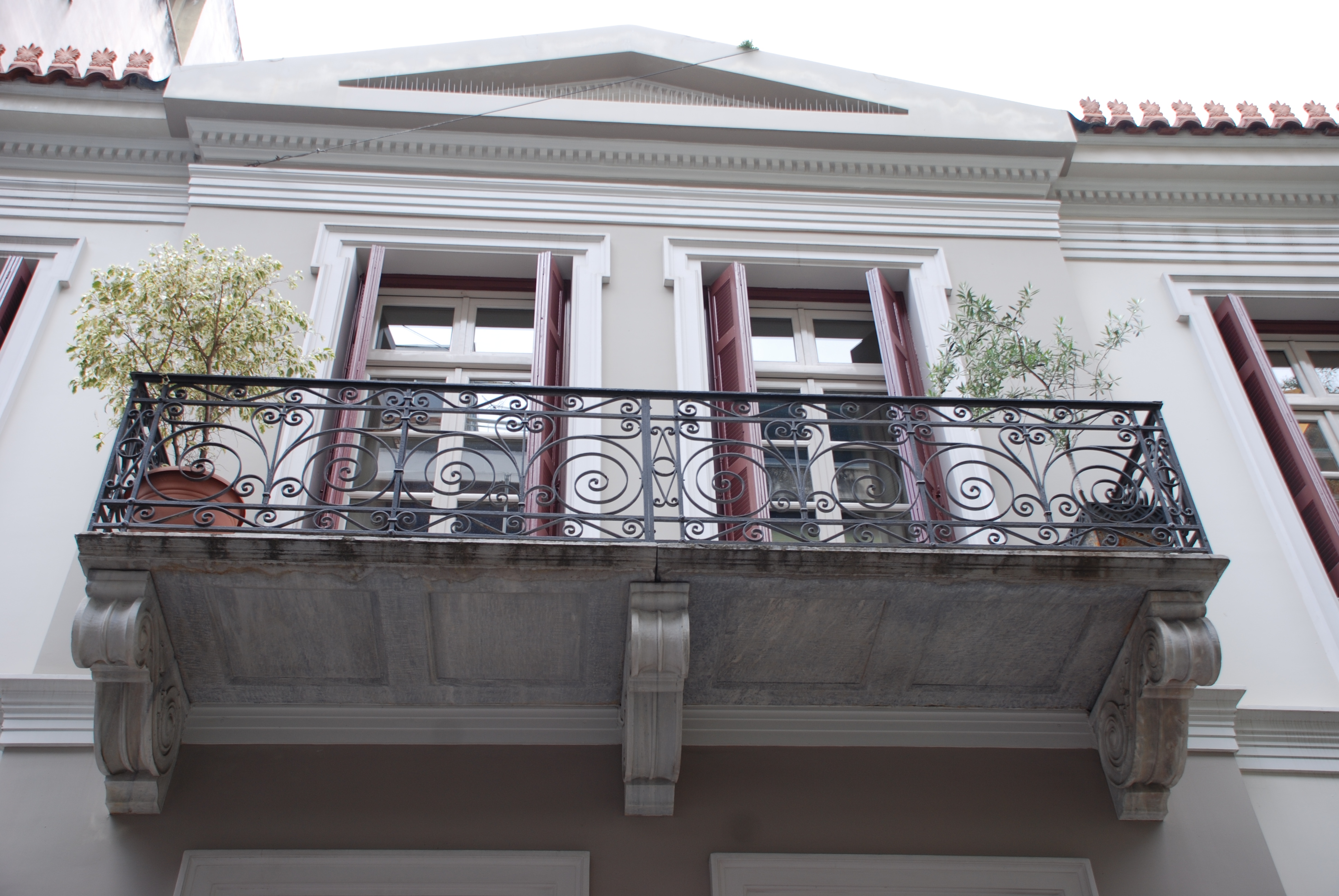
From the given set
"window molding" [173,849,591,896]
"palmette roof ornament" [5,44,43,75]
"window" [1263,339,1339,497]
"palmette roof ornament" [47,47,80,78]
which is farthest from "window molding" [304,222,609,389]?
"window" [1263,339,1339,497]

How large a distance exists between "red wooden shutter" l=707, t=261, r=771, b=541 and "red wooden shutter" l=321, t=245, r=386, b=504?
209 cm

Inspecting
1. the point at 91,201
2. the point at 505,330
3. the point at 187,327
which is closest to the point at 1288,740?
the point at 505,330

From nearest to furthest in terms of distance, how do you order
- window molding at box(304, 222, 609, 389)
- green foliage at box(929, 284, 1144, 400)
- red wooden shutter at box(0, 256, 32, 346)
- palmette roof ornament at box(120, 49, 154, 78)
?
green foliage at box(929, 284, 1144, 400) < window molding at box(304, 222, 609, 389) < red wooden shutter at box(0, 256, 32, 346) < palmette roof ornament at box(120, 49, 154, 78)

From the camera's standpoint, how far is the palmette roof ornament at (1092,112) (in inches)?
330

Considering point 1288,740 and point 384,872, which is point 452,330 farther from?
point 1288,740

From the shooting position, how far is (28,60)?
799cm

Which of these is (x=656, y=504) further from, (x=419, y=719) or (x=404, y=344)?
(x=404, y=344)

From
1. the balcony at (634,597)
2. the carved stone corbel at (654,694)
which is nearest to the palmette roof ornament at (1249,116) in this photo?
the balcony at (634,597)

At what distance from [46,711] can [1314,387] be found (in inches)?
316

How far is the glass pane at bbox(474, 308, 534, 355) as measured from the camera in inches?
285

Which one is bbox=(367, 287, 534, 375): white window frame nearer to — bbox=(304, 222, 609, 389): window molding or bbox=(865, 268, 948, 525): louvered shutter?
bbox=(304, 222, 609, 389): window molding

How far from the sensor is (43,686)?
512 centimetres

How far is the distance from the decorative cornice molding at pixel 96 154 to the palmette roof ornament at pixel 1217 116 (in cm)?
768

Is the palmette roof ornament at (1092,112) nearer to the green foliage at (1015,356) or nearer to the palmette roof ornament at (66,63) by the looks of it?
the green foliage at (1015,356)
